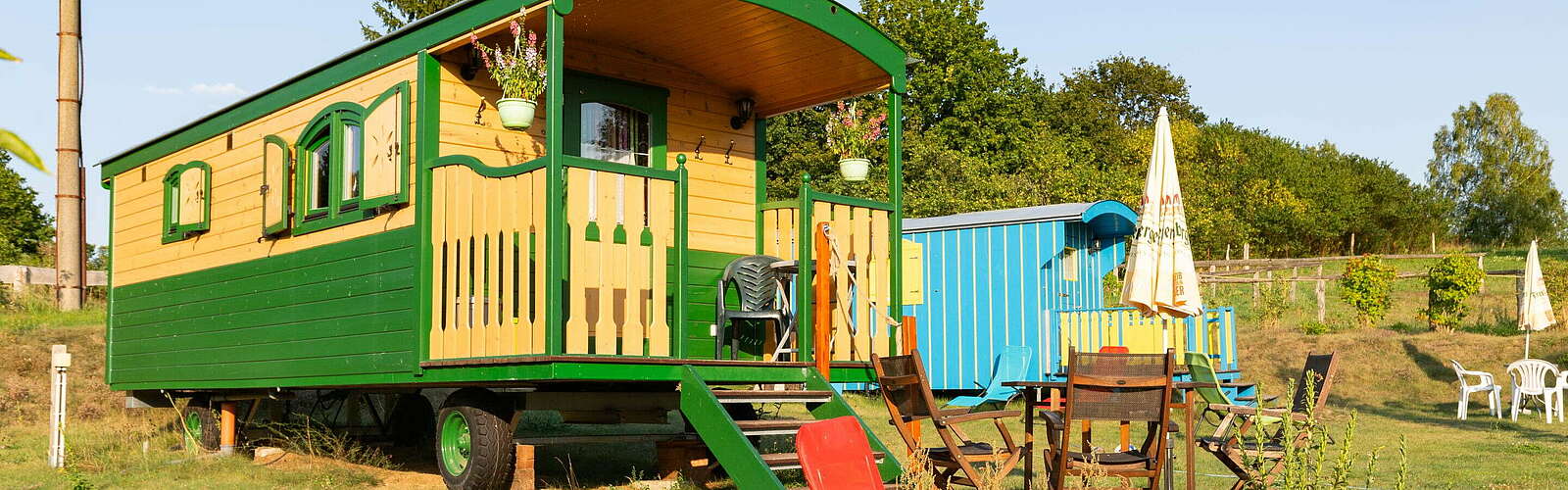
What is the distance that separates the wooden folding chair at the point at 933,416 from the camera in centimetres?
641

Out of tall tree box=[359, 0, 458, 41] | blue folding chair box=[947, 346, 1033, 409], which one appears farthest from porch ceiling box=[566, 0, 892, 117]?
tall tree box=[359, 0, 458, 41]

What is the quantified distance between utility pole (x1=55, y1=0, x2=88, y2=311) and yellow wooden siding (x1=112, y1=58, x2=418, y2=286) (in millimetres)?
6647

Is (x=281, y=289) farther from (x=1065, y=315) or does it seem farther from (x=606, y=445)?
(x=1065, y=315)

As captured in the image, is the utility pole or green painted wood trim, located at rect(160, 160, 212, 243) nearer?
green painted wood trim, located at rect(160, 160, 212, 243)

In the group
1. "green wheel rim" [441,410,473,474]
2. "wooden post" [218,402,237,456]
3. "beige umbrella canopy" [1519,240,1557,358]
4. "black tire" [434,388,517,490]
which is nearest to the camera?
"black tire" [434,388,517,490]

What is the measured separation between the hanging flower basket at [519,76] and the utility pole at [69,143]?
12615 millimetres

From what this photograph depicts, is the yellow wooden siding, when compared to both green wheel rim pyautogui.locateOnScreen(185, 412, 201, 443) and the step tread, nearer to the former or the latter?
green wheel rim pyautogui.locateOnScreen(185, 412, 201, 443)

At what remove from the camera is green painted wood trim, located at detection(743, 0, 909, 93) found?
24.9ft

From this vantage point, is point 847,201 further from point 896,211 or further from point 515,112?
point 515,112

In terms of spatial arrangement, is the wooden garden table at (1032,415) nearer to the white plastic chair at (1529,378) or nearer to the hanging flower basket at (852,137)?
the hanging flower basket at (852,137)

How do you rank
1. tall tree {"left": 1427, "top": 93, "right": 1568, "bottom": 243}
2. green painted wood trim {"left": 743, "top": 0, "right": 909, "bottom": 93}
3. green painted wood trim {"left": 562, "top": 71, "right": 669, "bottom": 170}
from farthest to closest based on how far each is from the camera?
tall tree {"left": 1427, "top": 93, "right": 1568, "bottom": 243}, green painted wood trim {"left": 562, "top": 71, "right": 669, "bottom": 170}, green painted wood trim {"left": 743, "top": 0, "right": 909, "bottom": 93}

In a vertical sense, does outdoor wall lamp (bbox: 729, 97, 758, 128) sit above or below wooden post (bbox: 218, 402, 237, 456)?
above

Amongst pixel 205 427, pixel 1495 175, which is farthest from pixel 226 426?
pixel 1495 175

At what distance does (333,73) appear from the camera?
27.5ft
